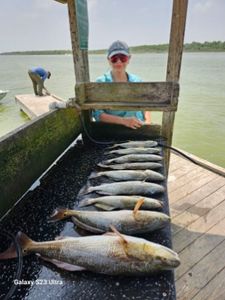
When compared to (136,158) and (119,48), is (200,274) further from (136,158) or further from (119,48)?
(119,48)

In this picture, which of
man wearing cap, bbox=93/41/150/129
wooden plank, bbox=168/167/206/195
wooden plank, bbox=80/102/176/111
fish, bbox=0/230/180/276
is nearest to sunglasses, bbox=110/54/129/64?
man wearing cap, bbox=93/41/150/129

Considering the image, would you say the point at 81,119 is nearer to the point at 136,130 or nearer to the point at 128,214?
the point at 136,130

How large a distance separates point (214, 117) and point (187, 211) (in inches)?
345

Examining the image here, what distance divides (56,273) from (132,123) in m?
2.01

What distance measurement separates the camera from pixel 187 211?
3.21m

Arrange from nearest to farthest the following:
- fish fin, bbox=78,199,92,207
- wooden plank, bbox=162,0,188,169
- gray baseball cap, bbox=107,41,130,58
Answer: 1. fish fin, bbox=78,199,92,207
2. wooden plank, bbox=162,0,188,169
3. gray baseball cap, bbox=107,41,130,58

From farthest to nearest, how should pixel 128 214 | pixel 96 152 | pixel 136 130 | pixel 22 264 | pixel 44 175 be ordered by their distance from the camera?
pixel 136 130 → pixel 96 152 → pixel 44 175 → pixel 128 214 → pixel 22 264

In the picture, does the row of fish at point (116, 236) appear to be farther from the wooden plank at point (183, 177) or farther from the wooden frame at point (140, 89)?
the wooden plank at point (183, 177)

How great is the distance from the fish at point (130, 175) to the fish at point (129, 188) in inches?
5.5

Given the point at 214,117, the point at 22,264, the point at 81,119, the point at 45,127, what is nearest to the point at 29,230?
the point at 22,264

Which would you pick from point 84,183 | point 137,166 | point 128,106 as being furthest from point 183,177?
point 84,183

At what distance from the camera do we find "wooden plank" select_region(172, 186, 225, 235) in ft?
9.94

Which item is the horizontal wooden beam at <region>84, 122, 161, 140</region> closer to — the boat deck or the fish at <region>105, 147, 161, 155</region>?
the fish at <region>105, 147, 161, 155</region>

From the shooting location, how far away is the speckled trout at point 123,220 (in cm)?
148
